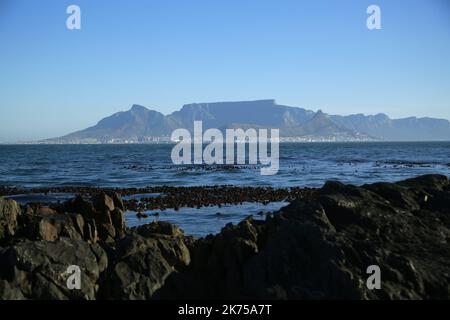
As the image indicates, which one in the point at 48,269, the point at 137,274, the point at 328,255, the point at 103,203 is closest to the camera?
the point at 328,255

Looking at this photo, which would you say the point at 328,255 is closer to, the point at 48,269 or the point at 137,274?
the point at 137,274

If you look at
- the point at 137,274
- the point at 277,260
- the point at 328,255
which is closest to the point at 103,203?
the point at 137,274

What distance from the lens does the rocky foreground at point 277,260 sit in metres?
8.93

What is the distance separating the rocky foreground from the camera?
29.3 feet

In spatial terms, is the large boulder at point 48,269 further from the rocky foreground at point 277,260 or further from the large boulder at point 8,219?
the large boulder at point 8,219

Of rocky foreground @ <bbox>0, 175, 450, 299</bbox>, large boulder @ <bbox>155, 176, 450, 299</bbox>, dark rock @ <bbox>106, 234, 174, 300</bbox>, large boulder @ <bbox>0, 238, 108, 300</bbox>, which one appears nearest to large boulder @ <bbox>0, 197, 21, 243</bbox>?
rocky foreground @ <bbox>0, 175, 450, 299</bbox>

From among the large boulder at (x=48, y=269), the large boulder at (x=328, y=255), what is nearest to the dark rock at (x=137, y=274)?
the large boulder at (x=328, y=255)

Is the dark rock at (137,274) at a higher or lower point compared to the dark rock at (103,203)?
lower

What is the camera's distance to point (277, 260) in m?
9.24

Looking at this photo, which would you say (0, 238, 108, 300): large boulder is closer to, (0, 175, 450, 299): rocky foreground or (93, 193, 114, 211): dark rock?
(0, 175, 450, 299): rocky foreground
